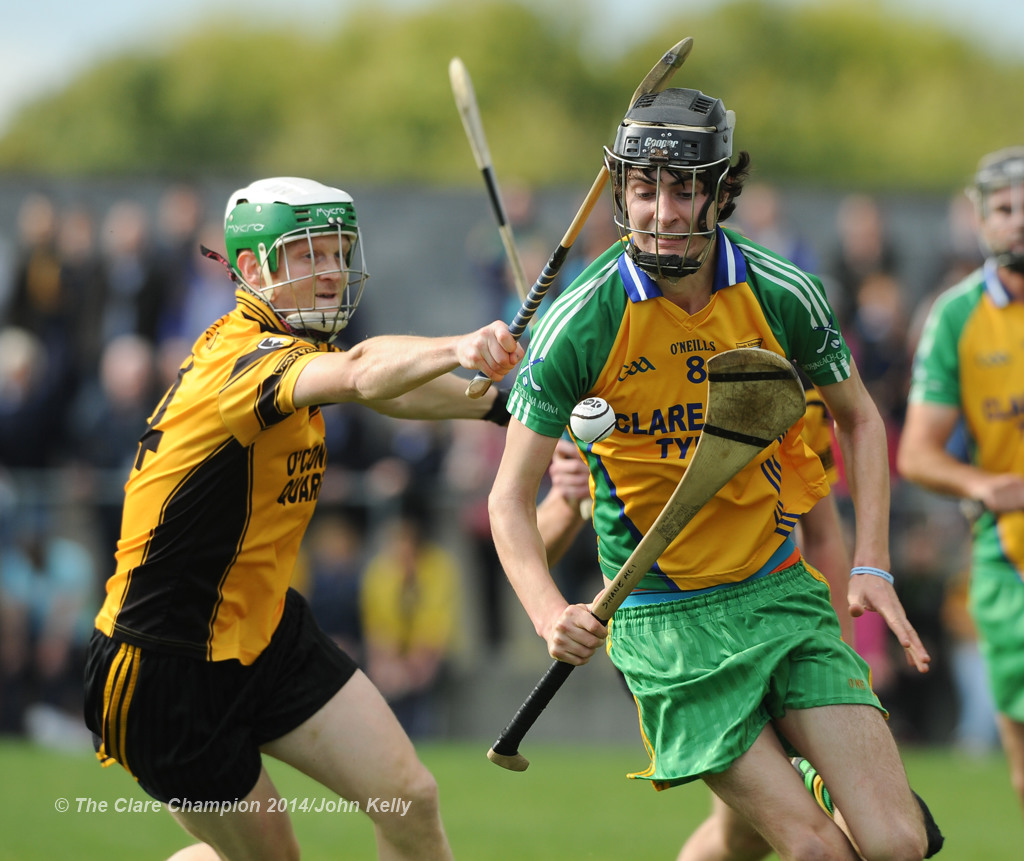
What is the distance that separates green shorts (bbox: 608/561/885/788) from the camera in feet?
12.4

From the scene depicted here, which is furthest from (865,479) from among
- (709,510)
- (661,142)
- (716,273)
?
(661,142)

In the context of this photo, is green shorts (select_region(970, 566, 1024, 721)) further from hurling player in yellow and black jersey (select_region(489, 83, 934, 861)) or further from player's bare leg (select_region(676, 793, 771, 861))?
hurling player in yellow and black jersey (select_region(489, 83, 934, 861))

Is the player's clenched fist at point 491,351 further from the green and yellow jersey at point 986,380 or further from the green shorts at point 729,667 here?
the green and yellow jersey at point 986,380

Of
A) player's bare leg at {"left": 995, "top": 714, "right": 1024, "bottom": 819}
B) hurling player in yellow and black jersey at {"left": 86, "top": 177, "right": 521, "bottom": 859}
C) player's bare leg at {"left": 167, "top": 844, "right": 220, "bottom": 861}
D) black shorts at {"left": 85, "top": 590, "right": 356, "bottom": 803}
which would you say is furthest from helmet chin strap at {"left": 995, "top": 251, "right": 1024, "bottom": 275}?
player's bare leg at {"left": 167, "top": 844, "right": 220, "bottom": 861}

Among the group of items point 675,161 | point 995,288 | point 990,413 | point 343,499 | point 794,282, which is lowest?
point 343,499

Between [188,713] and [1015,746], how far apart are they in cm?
335

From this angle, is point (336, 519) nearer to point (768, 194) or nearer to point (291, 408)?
point (768, 194)

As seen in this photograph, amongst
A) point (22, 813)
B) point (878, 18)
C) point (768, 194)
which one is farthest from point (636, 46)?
point (22, 813)

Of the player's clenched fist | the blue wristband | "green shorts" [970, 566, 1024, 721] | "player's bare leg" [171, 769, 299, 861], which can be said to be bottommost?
"green shorts" [970, 566, 1024, 721]

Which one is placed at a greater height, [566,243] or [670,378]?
[566,243]

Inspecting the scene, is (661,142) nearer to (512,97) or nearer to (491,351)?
(491,351)

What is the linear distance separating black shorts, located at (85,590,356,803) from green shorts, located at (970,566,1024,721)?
2.86m

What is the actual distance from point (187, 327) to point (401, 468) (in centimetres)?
203

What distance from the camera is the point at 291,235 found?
14.8 ft
